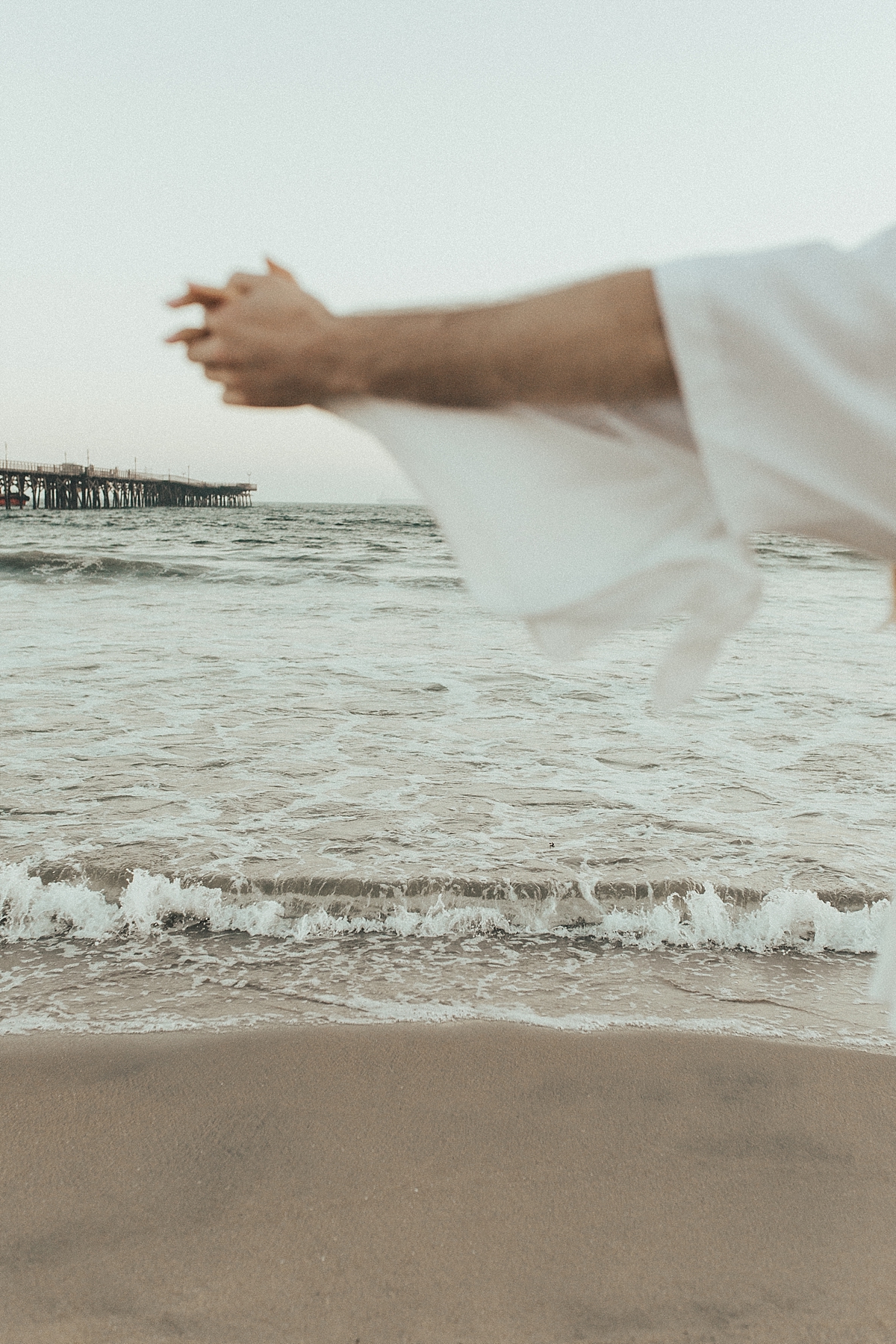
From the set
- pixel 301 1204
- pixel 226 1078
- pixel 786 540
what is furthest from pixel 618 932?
pixel 786 540

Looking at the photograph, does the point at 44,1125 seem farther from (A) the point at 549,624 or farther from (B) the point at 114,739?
(B) the point at 114,739

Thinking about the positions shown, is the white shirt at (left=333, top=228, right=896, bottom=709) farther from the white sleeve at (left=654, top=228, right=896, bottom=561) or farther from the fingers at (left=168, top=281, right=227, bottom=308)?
the fingers at (left=168, top=281, right=227, bottom=308)

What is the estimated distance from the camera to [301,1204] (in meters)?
2.02

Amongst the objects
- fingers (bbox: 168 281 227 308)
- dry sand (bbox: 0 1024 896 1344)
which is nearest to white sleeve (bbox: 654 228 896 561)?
fingers (bbox: 168 281 227 308)

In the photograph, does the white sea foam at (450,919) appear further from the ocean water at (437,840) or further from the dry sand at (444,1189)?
the dry sand at (444,1189)

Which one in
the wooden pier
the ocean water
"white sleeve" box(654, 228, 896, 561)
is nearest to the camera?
"white sleeve" box(654, 228, 896, 561)

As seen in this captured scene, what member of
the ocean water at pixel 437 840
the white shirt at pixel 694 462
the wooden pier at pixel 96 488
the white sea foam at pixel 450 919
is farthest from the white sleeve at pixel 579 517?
the wooden pier at pixel 96 488

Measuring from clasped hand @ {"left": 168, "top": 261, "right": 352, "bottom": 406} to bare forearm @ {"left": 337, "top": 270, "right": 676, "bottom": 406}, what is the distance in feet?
0.08

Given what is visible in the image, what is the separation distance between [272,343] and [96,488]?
2809 inches

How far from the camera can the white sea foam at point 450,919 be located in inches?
141

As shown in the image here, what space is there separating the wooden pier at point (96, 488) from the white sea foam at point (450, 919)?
64.6 meters

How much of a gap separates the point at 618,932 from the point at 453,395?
3.07 metres

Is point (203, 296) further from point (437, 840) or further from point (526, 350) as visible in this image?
point (437, 840)

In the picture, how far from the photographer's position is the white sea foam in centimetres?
359
